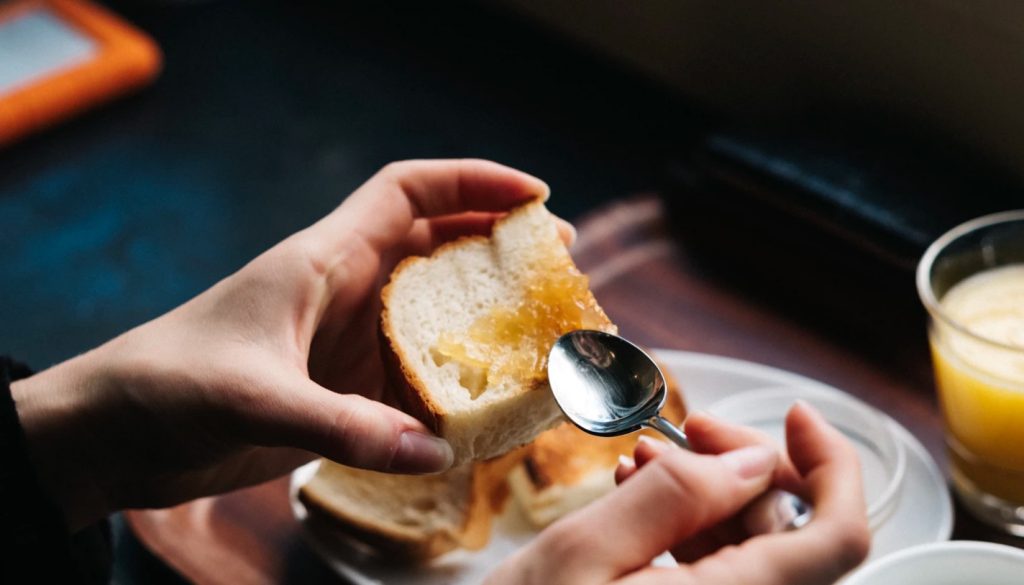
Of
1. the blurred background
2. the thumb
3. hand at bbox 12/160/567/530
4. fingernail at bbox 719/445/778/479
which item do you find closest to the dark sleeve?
hand at bbox 12/160/567/530

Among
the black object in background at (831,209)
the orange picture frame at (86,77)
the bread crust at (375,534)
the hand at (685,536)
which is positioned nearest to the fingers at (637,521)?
the hand at (685,536)

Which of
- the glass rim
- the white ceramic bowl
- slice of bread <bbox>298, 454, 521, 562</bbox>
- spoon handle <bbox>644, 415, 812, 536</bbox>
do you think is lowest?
slice of bread <bbox>298, 454, 521, 562</bbox>

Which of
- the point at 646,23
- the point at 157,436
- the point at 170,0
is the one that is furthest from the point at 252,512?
the point at 170,0

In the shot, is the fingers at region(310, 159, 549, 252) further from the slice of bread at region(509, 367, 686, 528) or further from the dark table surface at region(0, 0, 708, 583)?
the dark table surface at region(0, 0, 708, 583)

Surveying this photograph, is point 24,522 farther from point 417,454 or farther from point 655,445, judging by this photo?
point 655,445

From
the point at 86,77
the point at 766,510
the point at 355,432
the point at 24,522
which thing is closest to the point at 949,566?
the point at 766,510

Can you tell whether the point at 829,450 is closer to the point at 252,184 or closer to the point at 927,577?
the point at 927,577
